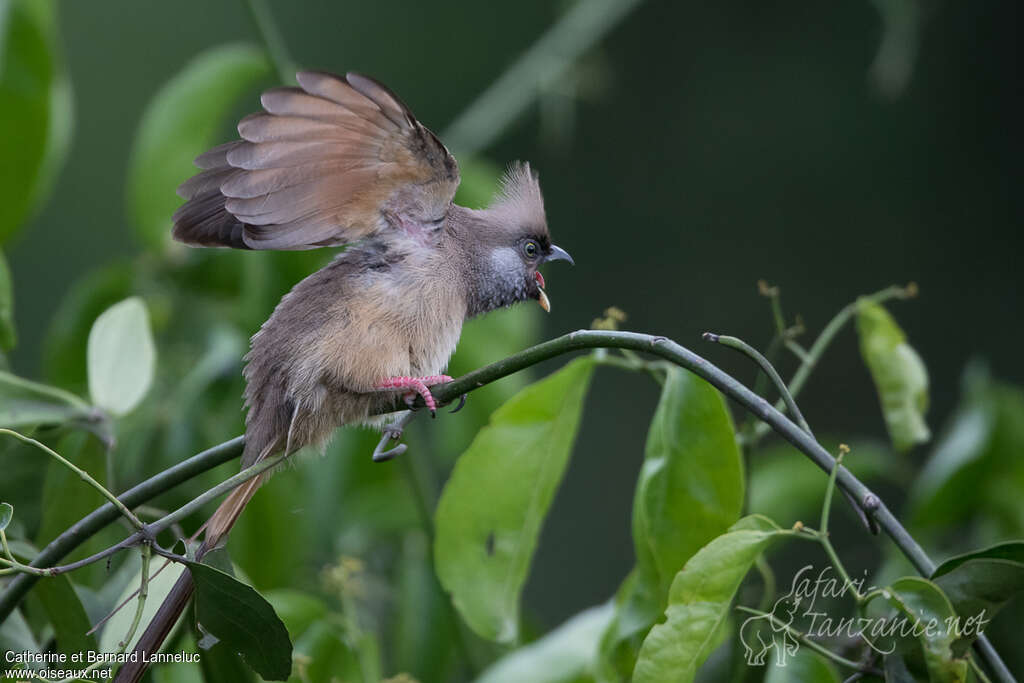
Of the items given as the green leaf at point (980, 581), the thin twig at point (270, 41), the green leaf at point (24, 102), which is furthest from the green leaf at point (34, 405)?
the green leaf at point (980, 581)

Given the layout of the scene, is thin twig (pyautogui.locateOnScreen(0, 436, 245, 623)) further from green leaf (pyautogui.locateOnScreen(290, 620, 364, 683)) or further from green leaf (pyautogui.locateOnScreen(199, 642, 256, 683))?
green leaf (pyautogui.locateOnScreen(290, 620, 364, 683))

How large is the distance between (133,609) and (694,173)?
2741 mm

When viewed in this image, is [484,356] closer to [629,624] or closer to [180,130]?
[180,130]

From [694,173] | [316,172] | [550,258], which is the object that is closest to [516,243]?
[550,258]

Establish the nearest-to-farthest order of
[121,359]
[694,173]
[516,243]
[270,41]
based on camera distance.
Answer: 1. [121,359]
2. [516,243]
3. [270,41]
4. [694,173]

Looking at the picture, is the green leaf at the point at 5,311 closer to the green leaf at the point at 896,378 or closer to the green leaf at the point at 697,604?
the green leaf at the point at 697,604

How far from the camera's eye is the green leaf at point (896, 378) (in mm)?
1054

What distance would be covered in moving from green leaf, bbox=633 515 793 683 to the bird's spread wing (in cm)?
45

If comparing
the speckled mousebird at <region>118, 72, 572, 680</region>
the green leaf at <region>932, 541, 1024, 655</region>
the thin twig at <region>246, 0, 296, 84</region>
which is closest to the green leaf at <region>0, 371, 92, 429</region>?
the speckled mousebird at <region>118, 72, 572, 680</region>

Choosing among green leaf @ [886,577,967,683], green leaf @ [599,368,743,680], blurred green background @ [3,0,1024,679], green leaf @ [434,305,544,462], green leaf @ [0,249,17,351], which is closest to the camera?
green leaf @ [886,577,967,683]

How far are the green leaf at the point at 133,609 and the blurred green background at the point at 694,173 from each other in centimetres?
196

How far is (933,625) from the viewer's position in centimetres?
76

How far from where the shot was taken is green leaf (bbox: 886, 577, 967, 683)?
0.76m

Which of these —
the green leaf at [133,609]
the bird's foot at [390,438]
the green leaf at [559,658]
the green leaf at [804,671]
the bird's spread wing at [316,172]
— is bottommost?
the green leaf at [804,671]
